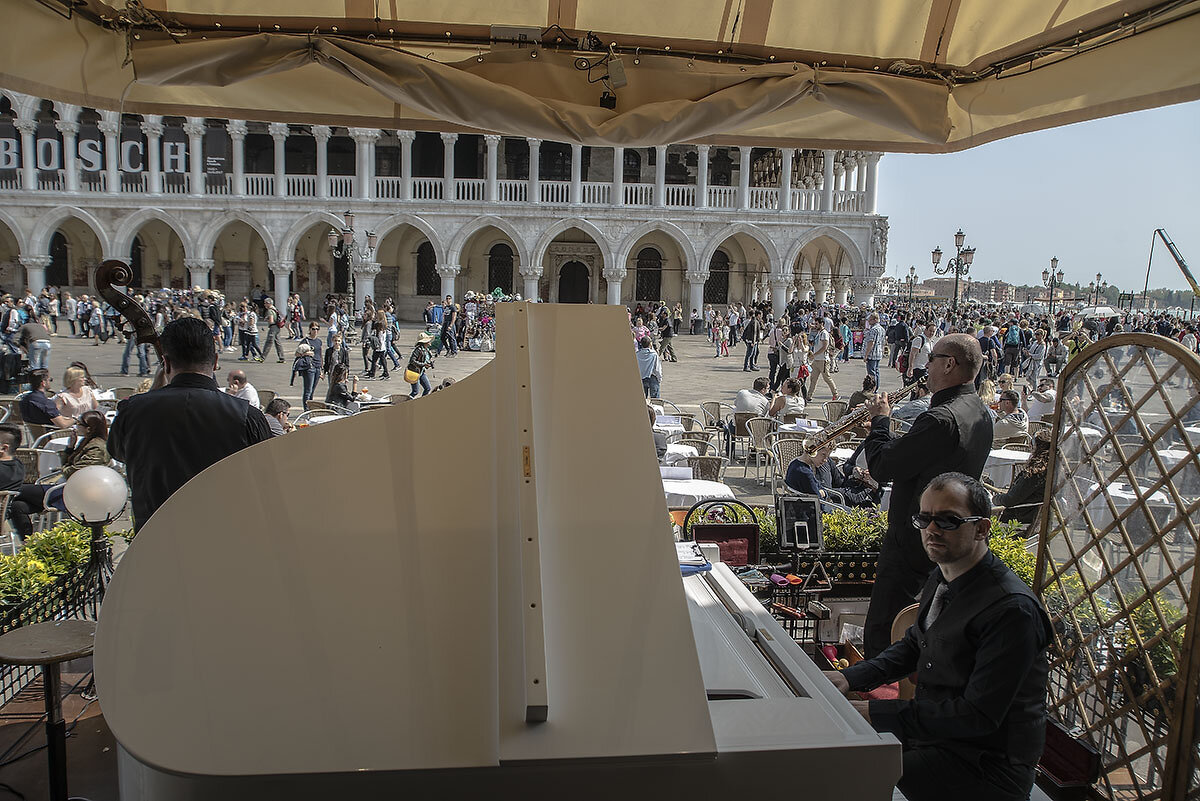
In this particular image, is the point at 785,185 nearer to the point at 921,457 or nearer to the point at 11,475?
the point at 11,475

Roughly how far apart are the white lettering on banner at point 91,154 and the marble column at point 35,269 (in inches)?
135

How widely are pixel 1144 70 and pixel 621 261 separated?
2494 centimetres

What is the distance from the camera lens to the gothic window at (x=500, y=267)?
29131 millimetres

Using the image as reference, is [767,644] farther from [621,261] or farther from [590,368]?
[621,261]

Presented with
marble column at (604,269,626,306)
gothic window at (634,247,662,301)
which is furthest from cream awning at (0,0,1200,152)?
gothic window at (634,247,662,301)

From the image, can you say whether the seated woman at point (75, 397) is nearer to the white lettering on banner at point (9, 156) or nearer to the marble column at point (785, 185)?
the marble column at point (785, 185)

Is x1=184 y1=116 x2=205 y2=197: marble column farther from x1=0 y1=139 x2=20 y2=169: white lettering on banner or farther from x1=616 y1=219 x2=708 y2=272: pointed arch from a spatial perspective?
x1=616 y1=219 x2=708 y2=272: pointed arch

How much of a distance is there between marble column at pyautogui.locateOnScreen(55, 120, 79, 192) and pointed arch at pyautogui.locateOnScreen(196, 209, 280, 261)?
14.1 feet

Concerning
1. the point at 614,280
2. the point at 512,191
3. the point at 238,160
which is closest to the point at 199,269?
the point at 238,160

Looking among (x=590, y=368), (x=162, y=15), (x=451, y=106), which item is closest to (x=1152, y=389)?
(x=590, y=368)

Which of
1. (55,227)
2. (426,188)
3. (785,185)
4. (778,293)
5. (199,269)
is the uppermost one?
(785,185)

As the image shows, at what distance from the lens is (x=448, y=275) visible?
1052 inches

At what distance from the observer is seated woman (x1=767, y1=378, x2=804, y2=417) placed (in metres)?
8.66

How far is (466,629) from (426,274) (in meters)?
29.2
